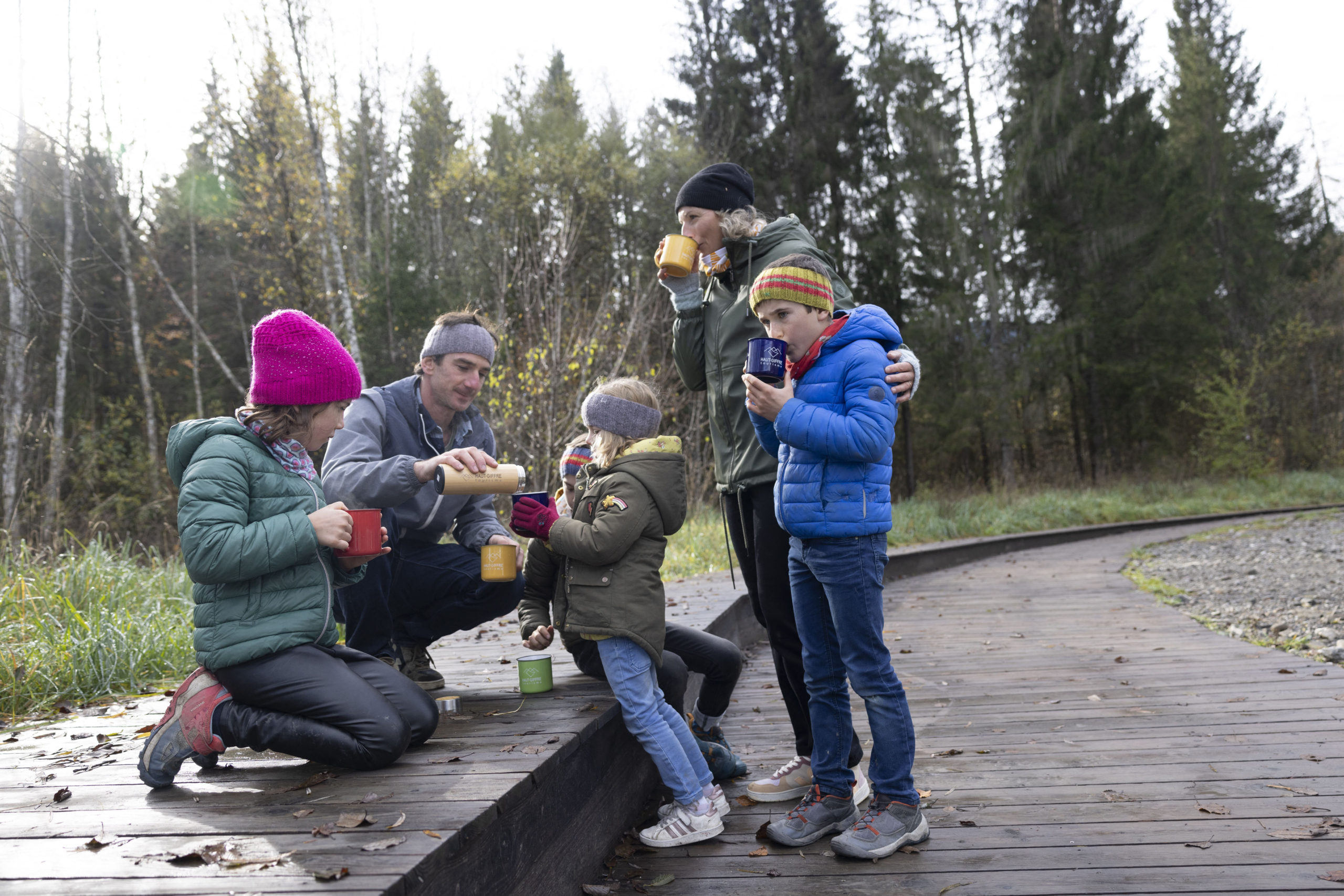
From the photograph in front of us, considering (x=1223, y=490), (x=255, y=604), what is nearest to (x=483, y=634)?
(x=255, y=604)

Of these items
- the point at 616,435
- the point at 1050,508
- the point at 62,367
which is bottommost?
the point at 1050,508

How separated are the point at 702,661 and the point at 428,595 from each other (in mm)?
1098

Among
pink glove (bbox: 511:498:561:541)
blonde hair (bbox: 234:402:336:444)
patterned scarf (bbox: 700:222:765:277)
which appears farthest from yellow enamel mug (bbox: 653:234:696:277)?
blonde hair (bbox: 234:402:336:444)

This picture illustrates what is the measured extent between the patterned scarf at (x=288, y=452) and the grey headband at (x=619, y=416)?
86cm

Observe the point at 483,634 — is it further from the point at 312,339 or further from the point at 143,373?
the point at 143,373

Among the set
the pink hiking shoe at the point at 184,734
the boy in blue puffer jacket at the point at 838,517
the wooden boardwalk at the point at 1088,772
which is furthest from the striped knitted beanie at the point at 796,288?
the pink hiking shoe at the point at 184,734

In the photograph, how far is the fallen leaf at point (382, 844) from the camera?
1.65 meters

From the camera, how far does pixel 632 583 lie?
2795 mm

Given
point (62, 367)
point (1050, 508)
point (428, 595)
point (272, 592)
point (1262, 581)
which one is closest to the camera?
point (272, 592)

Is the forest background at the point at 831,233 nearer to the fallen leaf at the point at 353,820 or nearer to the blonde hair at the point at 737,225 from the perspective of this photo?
the blonde hair at the point at 737,225

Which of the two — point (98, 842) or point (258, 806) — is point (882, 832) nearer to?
point (258, 806)

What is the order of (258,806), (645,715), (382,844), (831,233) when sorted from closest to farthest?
1. (382,844)
2. (258,806)
3. (645,715)
4. (831,233)

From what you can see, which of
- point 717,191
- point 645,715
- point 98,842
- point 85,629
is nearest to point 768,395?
point 717,191

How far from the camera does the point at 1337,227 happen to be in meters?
28.8
